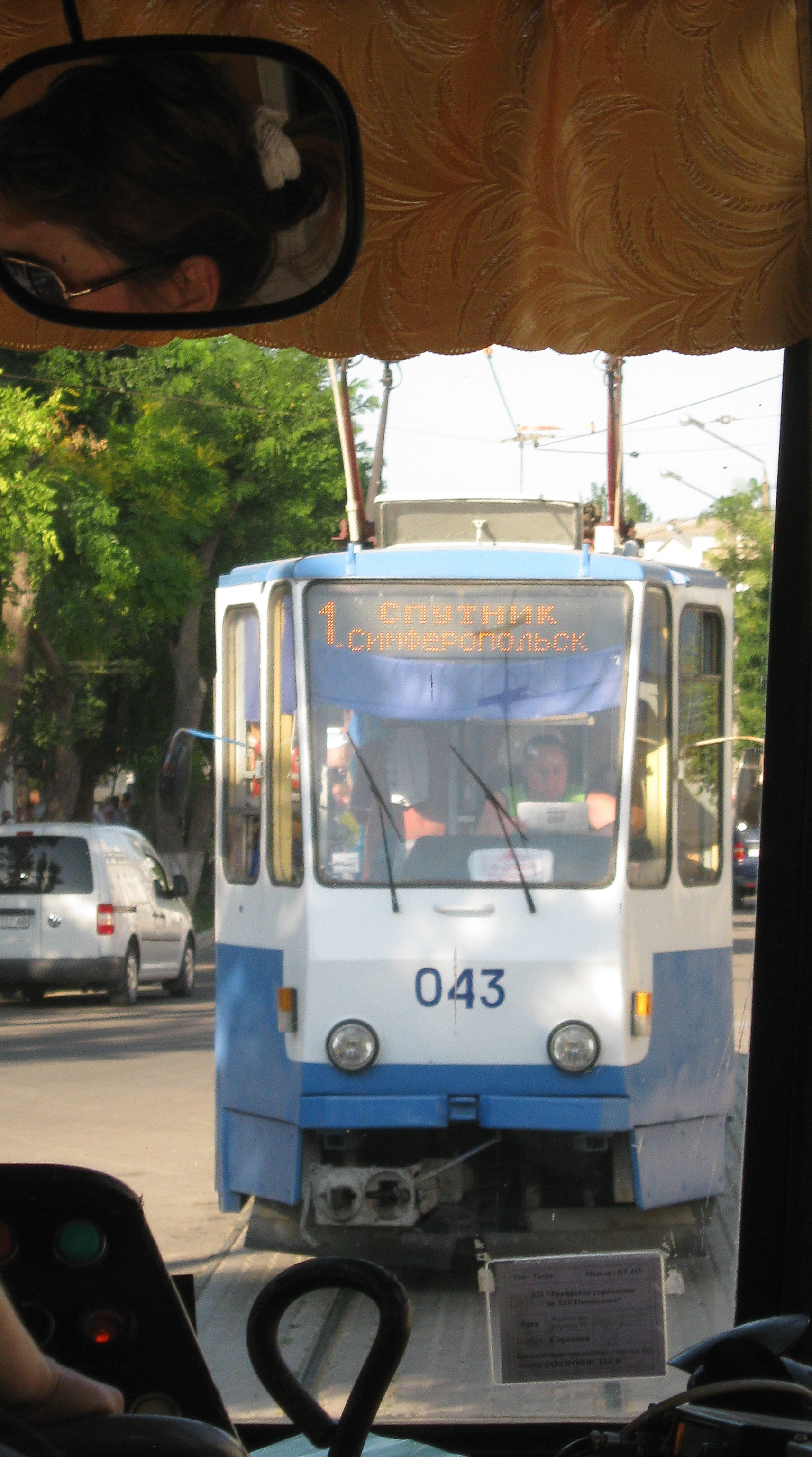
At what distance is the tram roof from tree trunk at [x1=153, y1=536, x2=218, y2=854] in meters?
0.60

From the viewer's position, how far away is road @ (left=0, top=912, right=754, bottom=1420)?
2.41 meters

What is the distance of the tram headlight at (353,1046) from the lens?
3.88 meters

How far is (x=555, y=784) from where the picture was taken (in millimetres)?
4094

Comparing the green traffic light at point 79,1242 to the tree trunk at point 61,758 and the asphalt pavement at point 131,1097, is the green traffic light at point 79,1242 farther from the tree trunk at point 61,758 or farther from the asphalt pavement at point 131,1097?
the tree trunk at point 61,758

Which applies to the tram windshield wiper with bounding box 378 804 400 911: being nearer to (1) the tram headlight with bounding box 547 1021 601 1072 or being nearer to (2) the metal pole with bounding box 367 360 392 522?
(1) the tram headlight with bounding box 547 1021 601 1072

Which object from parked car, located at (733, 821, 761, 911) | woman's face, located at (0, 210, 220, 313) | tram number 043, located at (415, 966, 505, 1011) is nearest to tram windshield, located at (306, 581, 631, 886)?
tram number 043, located at (415, 966, 505, 1011)

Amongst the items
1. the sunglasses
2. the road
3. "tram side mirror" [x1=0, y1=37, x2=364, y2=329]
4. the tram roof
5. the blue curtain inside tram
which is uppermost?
"tram side mirror" [x1=0, y1=37, x2=364, y2=329]

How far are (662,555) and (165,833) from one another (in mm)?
1573

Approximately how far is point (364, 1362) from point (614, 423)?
184 centimetres

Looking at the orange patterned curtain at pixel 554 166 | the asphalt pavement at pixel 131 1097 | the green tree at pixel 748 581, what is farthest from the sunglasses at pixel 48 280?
the asphalt pavement at pixel 131 1097

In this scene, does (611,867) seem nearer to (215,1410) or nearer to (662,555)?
(662,555)

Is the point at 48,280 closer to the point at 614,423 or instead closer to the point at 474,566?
the point at 614,423

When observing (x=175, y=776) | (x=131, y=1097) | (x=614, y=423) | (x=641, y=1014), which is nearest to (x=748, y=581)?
(x=614, y=423)

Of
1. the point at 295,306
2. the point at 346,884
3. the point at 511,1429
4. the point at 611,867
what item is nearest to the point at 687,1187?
the point at 511,1429
